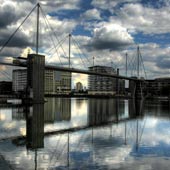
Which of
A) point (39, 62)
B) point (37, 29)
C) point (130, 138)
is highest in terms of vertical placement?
point (37, 29)

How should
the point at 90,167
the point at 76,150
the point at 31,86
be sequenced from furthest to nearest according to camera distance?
the point at 31,86 < the point at 76,150 < the point at 90,167

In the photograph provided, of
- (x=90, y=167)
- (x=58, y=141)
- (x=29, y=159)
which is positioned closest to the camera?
(x=90, y=167)

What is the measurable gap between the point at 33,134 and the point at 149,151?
9.15 m

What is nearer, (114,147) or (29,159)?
(29,159)

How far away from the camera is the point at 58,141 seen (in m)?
19.9

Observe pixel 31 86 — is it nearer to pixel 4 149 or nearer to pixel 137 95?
pixel 4 149

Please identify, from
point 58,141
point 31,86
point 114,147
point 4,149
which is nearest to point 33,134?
point 58,141

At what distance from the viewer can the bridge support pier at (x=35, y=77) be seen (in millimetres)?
67000

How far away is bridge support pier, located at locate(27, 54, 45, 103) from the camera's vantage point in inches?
2638

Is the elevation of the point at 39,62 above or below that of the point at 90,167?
above

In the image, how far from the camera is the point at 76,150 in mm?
16500

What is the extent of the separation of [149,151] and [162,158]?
1828 millimetres

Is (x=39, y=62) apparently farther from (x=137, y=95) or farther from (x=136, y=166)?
(x=137, y=95)

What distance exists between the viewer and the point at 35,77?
6750 cm
